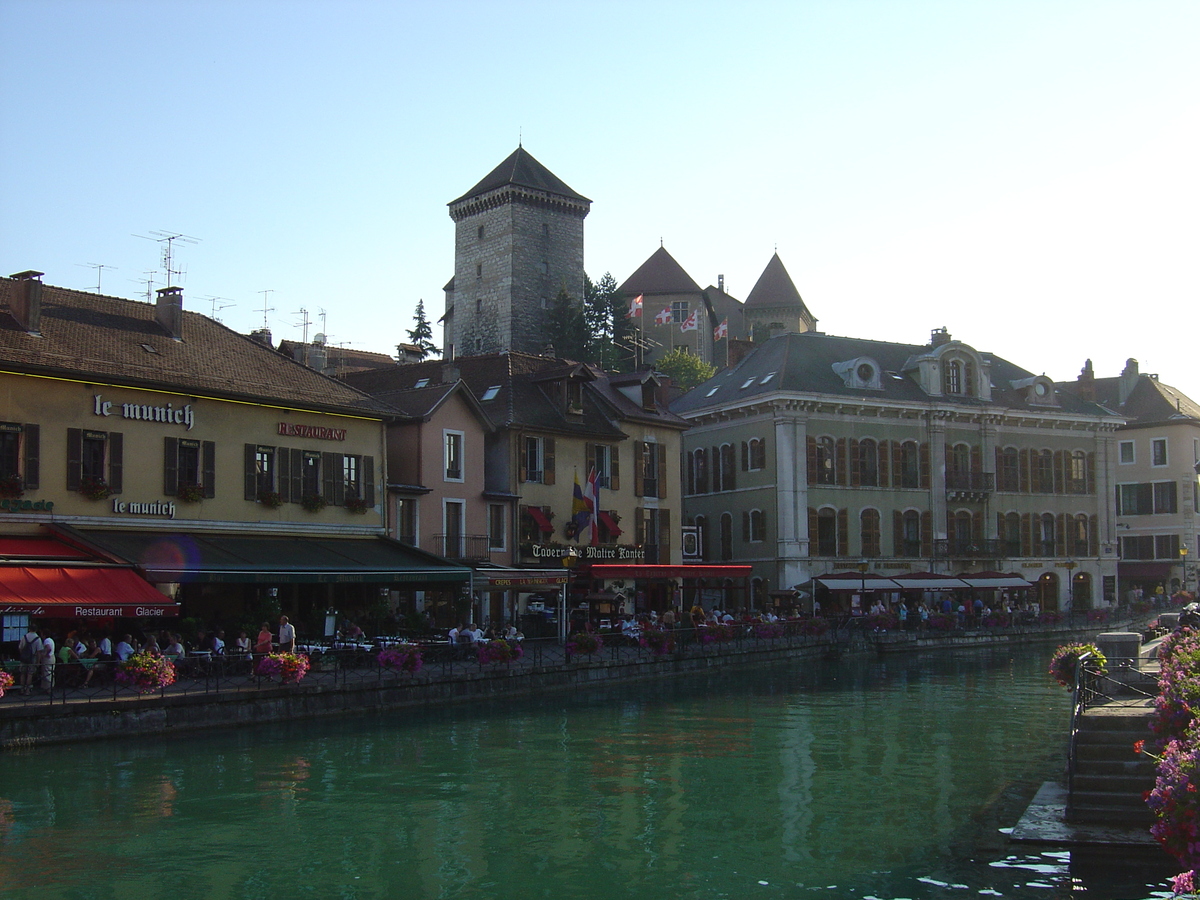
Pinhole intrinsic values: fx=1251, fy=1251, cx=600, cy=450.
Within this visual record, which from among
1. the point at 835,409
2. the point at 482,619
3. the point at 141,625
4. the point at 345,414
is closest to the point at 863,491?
the point at 835,409

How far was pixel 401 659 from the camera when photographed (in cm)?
2831

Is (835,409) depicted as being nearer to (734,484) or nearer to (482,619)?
(734,484)

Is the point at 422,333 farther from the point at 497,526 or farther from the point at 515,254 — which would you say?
the point at 497,526

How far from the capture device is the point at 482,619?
40312 mm

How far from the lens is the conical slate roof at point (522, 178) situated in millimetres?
101000

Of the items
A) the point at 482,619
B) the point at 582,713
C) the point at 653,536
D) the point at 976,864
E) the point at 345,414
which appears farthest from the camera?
the point at 653,536

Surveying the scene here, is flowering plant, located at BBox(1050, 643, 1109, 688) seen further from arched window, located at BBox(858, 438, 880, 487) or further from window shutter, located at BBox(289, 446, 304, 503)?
arched window, located at BBox(858, 438, 880, 487)

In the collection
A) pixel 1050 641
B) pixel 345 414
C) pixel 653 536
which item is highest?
pixel 345 414

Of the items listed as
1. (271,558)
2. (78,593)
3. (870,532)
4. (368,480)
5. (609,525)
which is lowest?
(78,593)

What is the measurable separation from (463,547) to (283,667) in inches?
621

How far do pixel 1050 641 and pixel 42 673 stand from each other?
4099 cm

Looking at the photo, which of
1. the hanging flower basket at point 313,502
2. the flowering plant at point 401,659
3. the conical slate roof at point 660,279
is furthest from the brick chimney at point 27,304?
the conical slate roof at point 660,279

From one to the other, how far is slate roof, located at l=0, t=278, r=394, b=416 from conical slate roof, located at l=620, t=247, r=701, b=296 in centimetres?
7805

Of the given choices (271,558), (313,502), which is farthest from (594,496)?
(271,558)
